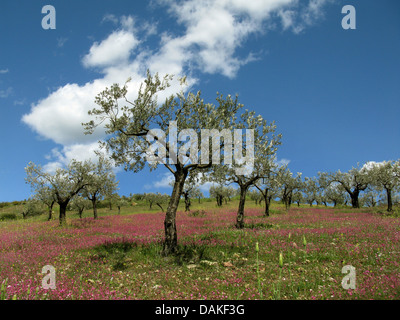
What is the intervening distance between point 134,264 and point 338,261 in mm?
10253

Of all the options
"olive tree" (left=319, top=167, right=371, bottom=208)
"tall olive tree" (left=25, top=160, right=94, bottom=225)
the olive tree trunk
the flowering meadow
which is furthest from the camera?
"olive tree" (left=319, top=167, right=371, bottom=208)

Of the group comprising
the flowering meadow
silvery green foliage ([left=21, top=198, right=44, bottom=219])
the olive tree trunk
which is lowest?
silvery green foliage ([left=21, top=198, right=44, bottom=219])

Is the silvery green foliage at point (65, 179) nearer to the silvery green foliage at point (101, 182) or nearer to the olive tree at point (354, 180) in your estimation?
the silvery green foliage at point (101, 182)

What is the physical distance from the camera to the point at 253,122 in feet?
65.7

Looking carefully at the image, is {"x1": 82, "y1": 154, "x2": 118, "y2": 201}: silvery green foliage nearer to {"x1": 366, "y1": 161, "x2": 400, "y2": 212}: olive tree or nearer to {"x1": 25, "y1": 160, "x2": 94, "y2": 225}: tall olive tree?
{"x1": 25, "y1": 160, "x2": 94, "y2": 225}: tall olive tree

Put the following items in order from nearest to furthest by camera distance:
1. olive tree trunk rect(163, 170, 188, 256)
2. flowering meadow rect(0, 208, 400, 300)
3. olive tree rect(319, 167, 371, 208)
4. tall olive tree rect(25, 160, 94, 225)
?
flowering meadow rect(0, 208, 400, 300) → olive tree trunk rect(163, 170, 188, 256) → tall olive tree rect(25, 160, 94, 225) → olive tree rect(319, 167, 371, 208)

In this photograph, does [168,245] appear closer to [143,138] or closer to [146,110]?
[143,138]

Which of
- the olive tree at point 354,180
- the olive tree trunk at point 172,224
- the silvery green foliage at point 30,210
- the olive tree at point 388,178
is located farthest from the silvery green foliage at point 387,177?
the silvery green foliage at point 30,210

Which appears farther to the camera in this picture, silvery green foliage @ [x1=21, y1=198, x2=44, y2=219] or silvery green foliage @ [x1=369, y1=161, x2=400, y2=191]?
silvery green foliage @ [x1=21, y1=198, x2=44, y2=219]

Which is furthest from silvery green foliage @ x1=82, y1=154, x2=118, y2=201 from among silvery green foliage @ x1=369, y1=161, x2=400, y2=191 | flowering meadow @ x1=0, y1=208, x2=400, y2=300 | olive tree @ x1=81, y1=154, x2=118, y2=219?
silvery green foliage @ x1=369, y1=161, x2=400, y2=191

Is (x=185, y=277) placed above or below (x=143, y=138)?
below

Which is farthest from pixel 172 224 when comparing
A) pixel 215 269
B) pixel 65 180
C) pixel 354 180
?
pixel 354 180

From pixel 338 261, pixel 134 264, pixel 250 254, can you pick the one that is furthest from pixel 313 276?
pixel 134 264
